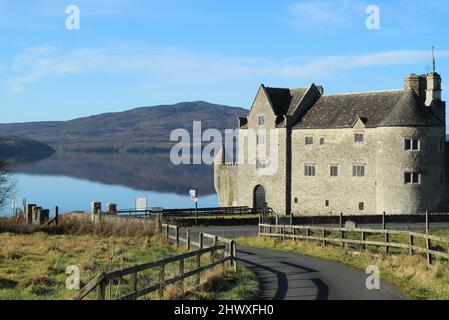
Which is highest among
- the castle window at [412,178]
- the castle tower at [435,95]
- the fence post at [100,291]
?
the castle tower at [435,95]

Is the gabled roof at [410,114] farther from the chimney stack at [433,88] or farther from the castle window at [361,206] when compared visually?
the castle window at [361,206]

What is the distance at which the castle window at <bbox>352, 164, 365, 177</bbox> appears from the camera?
2303 inches

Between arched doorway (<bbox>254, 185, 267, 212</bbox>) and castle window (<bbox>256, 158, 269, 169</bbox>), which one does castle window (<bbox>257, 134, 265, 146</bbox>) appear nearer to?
castle window (<bbox>256, 158, 269, 169</bbox>)

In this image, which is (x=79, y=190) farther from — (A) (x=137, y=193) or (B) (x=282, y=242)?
(B) (x=282, y=242)

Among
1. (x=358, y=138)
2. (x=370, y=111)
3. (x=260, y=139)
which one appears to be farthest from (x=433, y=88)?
(x=260, y=139)

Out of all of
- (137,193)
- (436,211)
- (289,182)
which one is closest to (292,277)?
(436,211)

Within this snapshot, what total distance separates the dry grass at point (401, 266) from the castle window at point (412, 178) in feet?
84.6

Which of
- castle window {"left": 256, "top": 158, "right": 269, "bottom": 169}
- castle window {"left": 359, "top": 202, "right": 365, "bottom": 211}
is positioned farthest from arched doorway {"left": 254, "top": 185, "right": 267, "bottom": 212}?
castle window {"left": 359, "top": 202, "right": 365, "bottom": 211}

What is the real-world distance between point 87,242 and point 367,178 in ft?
113

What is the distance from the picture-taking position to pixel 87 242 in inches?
1176

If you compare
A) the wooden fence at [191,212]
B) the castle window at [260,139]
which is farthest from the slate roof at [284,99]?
the wooden fence at [191,212]

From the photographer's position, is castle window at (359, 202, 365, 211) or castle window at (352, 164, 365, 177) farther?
castle window at (352, 164, 365, 177)

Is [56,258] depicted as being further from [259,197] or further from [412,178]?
[259,197]

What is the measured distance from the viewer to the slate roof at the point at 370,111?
55906 mm
